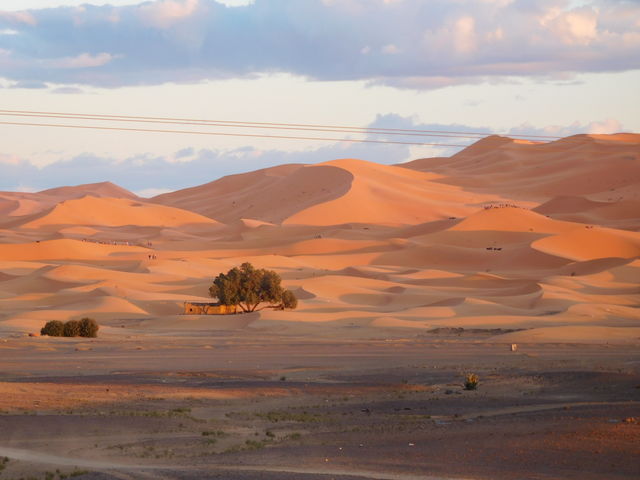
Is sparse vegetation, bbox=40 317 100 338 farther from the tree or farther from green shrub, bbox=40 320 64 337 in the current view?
the tree

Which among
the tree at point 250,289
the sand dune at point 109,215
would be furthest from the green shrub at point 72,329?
the sand dune at point 109,215

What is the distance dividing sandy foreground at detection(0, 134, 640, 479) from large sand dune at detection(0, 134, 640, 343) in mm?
327

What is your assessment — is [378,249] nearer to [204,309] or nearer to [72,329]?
[204,309]

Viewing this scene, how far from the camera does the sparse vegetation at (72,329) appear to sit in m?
43.5

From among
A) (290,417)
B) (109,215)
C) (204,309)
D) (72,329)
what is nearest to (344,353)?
(72,329)

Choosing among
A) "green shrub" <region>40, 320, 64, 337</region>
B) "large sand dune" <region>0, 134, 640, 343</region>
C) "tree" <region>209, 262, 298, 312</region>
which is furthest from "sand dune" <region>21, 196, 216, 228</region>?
"green shrub" <region>40, 320, 64, 337</region>

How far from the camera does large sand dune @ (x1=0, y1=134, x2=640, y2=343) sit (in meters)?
52.1

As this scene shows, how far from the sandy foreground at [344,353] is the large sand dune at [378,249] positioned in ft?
1.07

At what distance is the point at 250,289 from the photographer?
55375 mm

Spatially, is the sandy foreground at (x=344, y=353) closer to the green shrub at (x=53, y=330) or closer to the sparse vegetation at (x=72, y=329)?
the sparse vegetation at (x=72, y=329)

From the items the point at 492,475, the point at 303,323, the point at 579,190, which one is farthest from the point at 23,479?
the point at 579,190

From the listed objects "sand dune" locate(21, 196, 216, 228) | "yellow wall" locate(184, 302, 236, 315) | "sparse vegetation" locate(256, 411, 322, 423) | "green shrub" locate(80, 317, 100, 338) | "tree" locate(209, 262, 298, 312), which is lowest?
"sparse vegetation" locate(256, 411, 322, 423)

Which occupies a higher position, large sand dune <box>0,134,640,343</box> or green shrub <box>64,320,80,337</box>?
large sand dune <box>0,134,640,343</box>

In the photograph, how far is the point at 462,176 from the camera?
162 m
